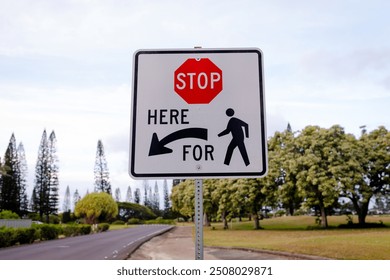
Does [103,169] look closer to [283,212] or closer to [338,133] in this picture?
[283,212]

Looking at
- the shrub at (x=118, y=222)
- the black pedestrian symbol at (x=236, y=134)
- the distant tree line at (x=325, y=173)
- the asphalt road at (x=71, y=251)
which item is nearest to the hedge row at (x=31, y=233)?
the asphalt road at (x=71, y=251)

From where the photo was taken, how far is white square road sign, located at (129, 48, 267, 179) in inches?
84.5

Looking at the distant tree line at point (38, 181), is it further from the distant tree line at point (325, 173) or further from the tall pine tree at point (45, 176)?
the distant tree line at point (325, 173)

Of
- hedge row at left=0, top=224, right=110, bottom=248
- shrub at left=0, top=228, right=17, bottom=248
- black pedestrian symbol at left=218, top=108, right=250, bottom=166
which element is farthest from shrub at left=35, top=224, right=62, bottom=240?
black pedestrian symbol at left=218, top=108, right=250, bottom=166

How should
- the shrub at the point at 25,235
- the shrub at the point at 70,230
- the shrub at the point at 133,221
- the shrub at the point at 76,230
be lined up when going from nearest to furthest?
the shrub at the point at 25,235 < the shrub at the point at 70,230 < the shrub at the point at 76,230 < the shrub at the point at 133,221

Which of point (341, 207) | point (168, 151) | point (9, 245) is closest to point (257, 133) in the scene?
point (168, 151)

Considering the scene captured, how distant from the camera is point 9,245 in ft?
79.1

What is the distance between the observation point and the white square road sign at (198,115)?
2146 mm

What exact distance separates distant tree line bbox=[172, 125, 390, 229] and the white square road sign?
95.6 feet

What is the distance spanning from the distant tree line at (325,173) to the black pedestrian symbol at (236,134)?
2917 cm

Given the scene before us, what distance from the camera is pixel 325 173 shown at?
30922 mm

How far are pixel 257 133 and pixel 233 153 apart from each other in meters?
0.19

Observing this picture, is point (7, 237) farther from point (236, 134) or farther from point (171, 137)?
point (236, 134)

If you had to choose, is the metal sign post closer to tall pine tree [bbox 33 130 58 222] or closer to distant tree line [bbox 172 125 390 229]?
distant tree line [bbox 172 125 390 229]
